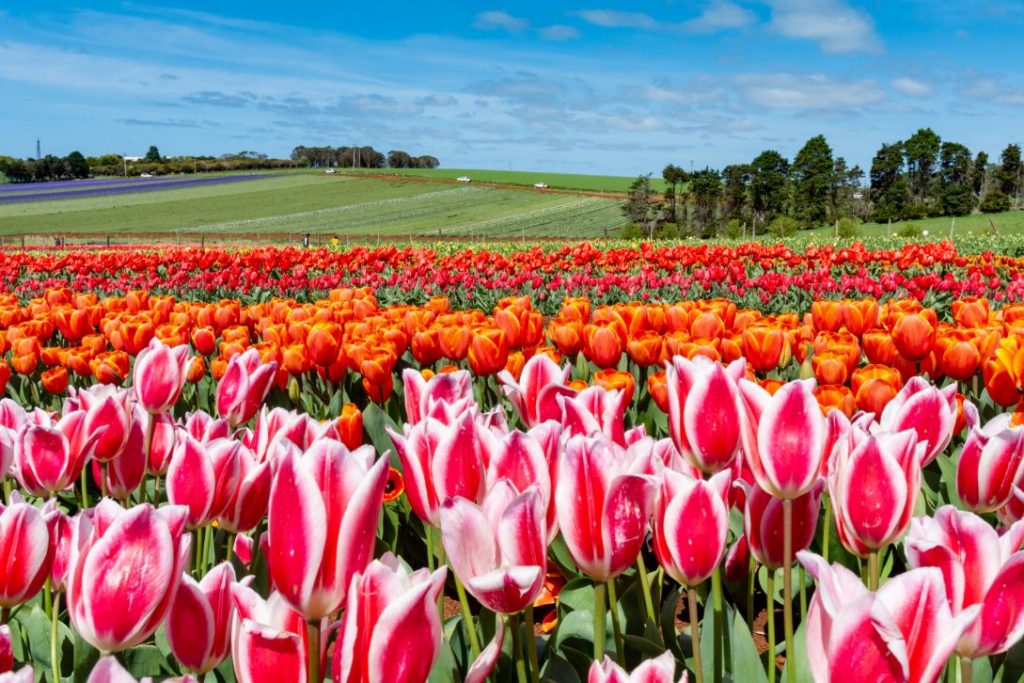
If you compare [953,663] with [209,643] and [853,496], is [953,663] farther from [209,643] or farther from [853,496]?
[209,643]

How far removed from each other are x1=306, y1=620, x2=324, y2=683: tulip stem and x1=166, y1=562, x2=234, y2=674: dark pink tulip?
17 centimetres

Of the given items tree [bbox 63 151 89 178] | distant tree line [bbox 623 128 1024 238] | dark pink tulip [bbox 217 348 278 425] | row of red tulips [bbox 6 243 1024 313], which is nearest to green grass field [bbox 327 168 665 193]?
distant tree line [bbox 623 128 1024 238]

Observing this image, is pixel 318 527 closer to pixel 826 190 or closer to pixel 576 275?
pixel 576 275

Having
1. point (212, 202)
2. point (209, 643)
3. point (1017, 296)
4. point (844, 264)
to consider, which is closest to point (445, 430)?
point (209, 643)

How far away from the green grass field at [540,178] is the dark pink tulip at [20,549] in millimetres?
94225

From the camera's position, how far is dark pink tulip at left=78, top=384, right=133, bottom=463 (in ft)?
6.50

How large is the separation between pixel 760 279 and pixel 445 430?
9.24 meters

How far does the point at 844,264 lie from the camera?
46.8 ft

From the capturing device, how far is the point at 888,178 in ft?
364

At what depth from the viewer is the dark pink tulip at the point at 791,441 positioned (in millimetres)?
1409

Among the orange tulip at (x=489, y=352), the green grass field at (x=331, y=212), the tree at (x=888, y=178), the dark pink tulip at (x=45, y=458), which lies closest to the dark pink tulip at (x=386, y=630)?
the dark pink tulip at (x=45, y=458)

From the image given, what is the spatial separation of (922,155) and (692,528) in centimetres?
12369

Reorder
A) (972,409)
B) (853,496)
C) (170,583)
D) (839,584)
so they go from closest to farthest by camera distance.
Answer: (839,584), (170,583), (853,496), (972,409)

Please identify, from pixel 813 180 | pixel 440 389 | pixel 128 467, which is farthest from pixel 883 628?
pixel 813 180
